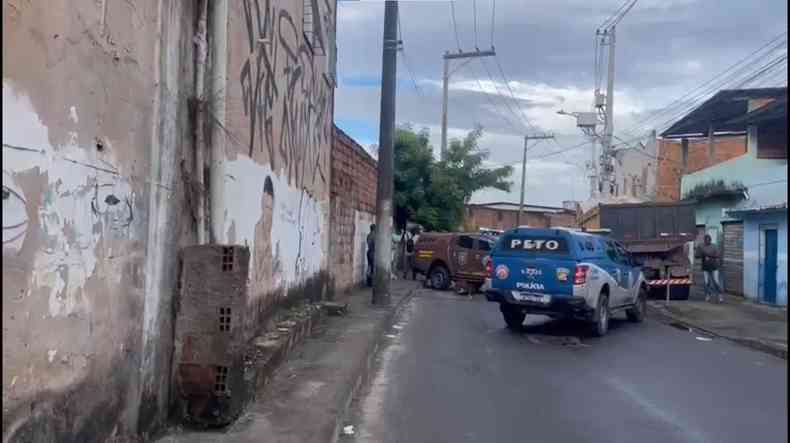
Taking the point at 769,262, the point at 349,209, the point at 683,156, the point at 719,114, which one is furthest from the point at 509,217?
the point at 349,209

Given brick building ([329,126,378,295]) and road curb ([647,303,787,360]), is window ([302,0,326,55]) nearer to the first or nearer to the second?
brick building ([329,126,378,295])

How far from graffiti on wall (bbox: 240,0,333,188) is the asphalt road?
3215 millimetres

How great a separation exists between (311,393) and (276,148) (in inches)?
151

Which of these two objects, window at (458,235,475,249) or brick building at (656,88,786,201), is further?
brick building at (656,88,786,201)

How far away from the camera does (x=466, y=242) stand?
2412cm

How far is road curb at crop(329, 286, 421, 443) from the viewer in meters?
6.87

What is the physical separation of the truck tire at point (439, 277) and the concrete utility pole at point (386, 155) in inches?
311

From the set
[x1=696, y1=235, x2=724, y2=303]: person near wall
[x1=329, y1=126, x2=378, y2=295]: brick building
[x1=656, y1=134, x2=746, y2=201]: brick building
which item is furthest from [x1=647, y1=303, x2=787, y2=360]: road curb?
[x1=656, y1=134, x2=746, y2=201]: brick building

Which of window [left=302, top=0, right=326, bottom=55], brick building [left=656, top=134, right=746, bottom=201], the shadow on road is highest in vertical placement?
brick building [left=656, top=134, right=746, bottom=201]

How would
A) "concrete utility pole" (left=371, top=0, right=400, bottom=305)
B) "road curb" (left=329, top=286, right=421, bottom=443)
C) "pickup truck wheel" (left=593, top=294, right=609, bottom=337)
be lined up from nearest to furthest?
"road curb" (left=329, top=286, right=421, bottom=443), "pickup truck wheel" (left=593, top=294, right=609, bottom=337), "concrete utility pole" (left=371, top=0, right=400, bottom=305)

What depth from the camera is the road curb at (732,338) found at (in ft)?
41.0

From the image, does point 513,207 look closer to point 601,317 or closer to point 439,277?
point 439,277

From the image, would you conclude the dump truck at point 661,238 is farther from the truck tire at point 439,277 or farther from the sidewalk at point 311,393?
the sidewalk at point 311,393

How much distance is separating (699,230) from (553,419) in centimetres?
2320
